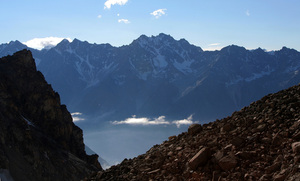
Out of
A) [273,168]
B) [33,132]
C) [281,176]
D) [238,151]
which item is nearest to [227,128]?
[238,151]

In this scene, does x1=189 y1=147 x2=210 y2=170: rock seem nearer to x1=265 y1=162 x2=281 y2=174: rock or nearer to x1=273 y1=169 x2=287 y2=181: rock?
x1=265 y1=162 x2=281 y2=174: rock

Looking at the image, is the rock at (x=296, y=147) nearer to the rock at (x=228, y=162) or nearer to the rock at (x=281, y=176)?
the rock at (x=281, y=176)

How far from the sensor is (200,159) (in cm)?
1354

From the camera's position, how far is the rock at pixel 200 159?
13.5m

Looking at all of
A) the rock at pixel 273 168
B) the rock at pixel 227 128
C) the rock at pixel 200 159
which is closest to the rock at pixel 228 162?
the rock at pixel 200 159

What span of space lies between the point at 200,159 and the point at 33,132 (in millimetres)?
54643

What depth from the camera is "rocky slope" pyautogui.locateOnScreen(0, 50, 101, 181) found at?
5347 cm

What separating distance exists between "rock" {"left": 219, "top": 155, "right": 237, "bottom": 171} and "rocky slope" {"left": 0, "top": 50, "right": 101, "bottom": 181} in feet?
140

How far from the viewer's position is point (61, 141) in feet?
230

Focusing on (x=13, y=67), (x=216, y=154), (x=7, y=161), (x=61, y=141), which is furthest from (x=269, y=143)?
(x=13, y=67)

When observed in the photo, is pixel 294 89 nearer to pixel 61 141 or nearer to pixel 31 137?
pixel 31 137

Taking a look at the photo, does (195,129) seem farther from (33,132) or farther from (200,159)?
(33,132)

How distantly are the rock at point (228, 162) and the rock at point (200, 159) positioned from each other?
2.98ft

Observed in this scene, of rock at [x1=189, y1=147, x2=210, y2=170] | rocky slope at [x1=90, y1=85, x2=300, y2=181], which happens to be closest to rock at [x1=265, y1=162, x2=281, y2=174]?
rocky slope at [x1=90, y1=85, x2=300, y2=181]
